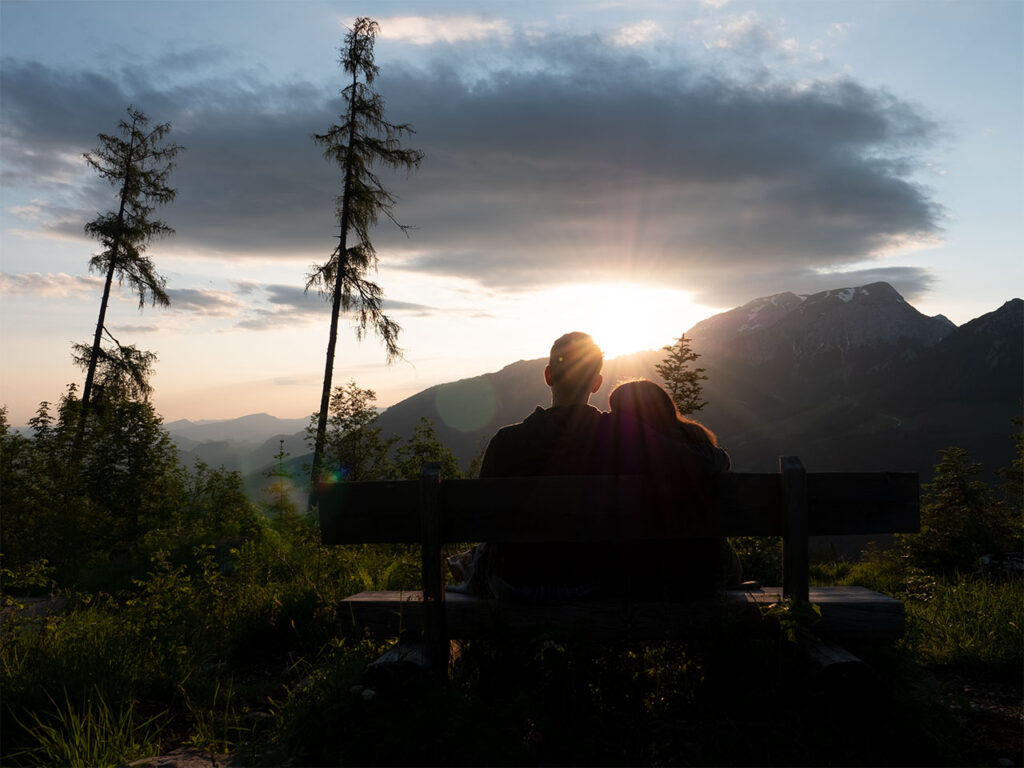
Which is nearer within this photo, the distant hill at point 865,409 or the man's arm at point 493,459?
the man's arm at point 493,459

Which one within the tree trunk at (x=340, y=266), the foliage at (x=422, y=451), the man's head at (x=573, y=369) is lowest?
the foliage at (x=422, y=451)

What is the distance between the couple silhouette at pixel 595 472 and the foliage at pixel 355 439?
43.8ft

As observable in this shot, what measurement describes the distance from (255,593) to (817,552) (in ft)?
34.8

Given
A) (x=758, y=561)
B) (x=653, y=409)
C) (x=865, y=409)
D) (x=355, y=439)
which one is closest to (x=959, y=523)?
(x=758, y=561)

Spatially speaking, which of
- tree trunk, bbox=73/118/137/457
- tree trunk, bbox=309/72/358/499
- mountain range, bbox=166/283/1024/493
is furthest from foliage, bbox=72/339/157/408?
mountain range, bbox=166/283/1024/493

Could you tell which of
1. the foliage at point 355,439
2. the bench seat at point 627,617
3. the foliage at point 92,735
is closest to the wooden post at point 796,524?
the bench seat at point 627,617

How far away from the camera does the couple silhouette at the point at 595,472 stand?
3.55 meters

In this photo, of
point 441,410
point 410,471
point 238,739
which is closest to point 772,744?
point 238,739

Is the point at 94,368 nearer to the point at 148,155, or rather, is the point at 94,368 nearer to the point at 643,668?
the point at 148,155

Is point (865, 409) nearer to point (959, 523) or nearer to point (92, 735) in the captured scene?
point (959, 523)

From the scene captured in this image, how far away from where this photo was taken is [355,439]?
17.0m

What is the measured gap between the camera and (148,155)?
2169 centimetres

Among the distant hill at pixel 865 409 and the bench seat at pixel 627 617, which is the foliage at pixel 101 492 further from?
the distant hill at pixel 865 409

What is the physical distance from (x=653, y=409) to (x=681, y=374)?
20.8ft
